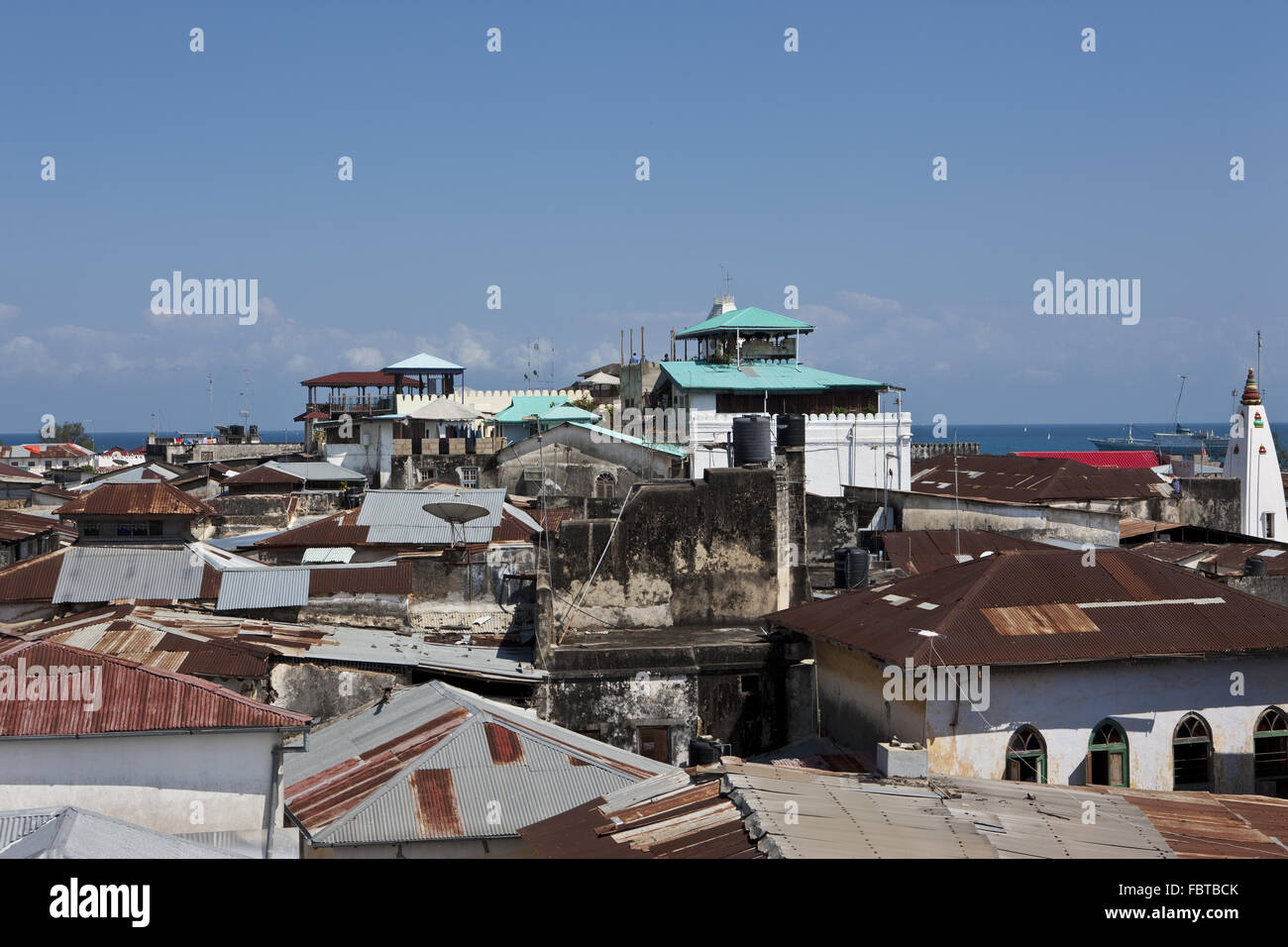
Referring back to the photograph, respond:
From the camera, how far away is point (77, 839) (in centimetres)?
1164

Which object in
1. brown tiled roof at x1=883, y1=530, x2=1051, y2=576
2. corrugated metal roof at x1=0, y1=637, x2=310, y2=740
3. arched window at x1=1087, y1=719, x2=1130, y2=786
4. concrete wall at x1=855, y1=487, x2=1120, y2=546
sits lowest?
arched window at x1=1087, y1=719, x2=1130, y2=786

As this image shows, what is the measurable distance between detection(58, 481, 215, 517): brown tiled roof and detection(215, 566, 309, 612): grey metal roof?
6336 mm

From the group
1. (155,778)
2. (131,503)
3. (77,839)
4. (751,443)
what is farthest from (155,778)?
(131,503)

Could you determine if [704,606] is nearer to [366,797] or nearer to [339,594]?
[339,594]

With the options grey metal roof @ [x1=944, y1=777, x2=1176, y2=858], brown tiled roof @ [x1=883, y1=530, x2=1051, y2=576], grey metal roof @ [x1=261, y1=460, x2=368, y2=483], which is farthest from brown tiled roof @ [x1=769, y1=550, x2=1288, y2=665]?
grey metal roof @ [x1=261, y1=460, x2=368, y2=483]

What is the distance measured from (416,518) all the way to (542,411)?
87.3 feet

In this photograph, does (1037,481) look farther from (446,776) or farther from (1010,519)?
(446,776)

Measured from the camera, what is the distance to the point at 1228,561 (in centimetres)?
3369

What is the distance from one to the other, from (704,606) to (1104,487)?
92.9 feet

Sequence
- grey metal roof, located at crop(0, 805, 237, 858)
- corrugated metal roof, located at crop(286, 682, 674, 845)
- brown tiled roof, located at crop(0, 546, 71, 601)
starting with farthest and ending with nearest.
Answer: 1. brown tiled roof, located at crop(0, 546, 71, 601)
2. corrugated metal roof, located at crop(286, 682, 674, 845)
3. grey metal roof, located at crop(0, 805, 237, 858)

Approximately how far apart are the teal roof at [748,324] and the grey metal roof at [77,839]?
4471cm

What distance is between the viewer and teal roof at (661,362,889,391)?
5197 cm

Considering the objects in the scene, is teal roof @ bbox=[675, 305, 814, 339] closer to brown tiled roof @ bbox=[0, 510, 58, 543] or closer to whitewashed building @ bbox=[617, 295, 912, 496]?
whitewashed building @ bbox=[617, 295, 912, 496]
